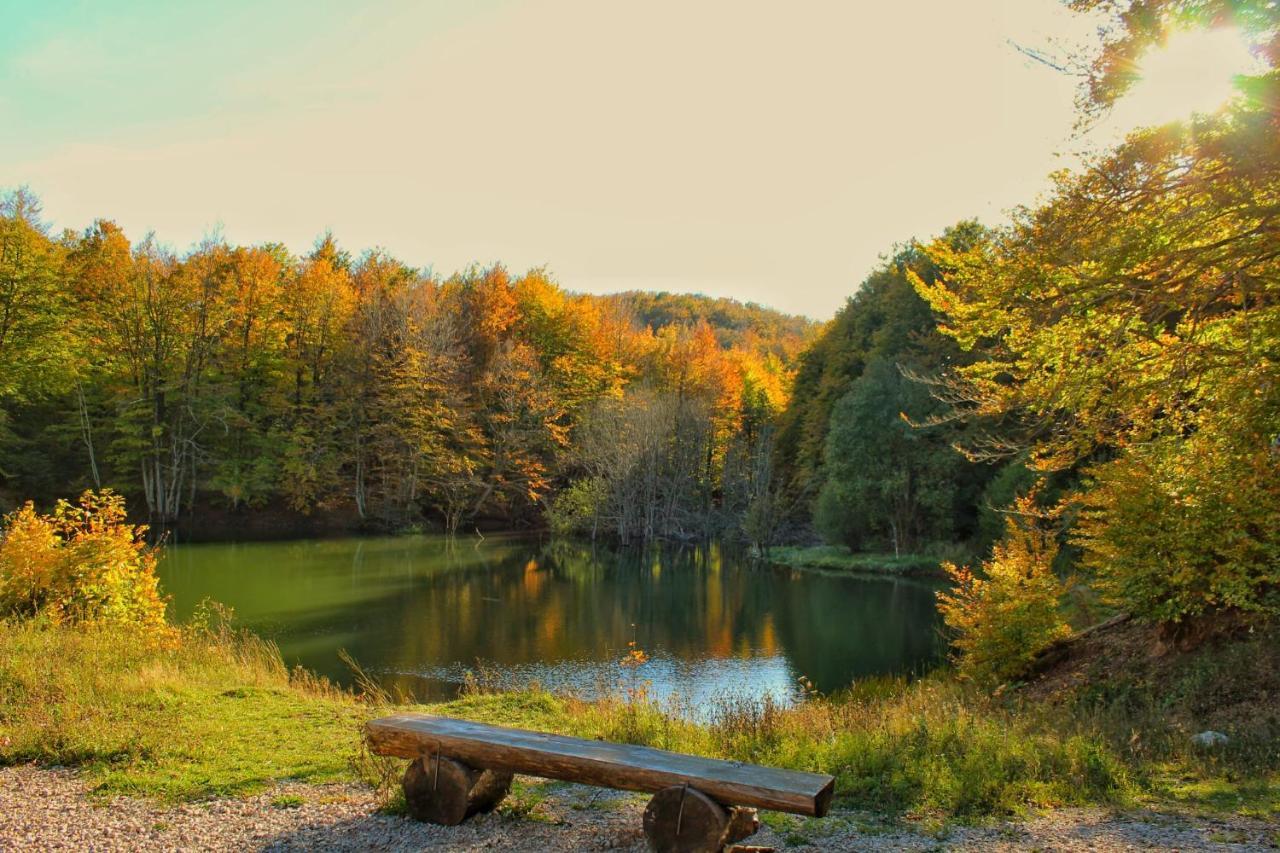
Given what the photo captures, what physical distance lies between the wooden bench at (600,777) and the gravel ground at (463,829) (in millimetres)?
200

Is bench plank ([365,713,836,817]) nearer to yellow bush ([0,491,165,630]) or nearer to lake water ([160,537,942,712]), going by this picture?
lake water ([160,537,942,712])

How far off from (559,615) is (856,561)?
14.8 metres

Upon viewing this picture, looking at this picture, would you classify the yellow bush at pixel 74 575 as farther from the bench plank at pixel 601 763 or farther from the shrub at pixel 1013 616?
the shrub at pixel 1013 616

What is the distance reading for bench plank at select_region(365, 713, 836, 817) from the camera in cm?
421

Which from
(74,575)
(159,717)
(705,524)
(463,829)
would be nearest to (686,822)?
(463,829)

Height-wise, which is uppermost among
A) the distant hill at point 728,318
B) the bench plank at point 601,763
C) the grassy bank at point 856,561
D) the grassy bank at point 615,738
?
the distant hill at point 728,318

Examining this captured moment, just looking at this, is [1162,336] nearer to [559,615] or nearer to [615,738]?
[615,738]

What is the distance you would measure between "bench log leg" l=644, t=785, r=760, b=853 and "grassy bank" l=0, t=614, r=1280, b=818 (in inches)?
61.1

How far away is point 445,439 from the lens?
41.2 m

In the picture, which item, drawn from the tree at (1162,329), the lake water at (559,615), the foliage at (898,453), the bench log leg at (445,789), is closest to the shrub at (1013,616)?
the tree at (1162,329)

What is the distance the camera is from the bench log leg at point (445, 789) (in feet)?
15.9

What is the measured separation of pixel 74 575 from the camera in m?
10.2

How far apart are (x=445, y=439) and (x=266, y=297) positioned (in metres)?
10.5

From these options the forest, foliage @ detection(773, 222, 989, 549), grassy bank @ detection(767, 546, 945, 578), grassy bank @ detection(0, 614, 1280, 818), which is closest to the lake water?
the forest
